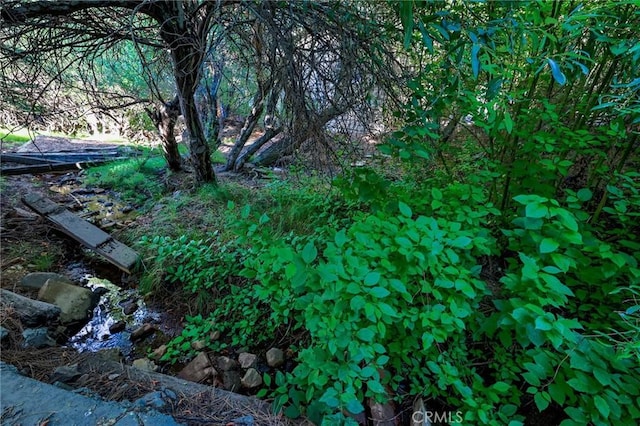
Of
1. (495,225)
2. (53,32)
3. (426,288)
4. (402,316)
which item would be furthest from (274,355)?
(53,32)

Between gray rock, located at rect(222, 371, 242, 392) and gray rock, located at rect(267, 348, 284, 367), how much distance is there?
24cm

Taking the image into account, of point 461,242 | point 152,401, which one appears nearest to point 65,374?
point 152,401

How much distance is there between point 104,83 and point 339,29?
4.09m

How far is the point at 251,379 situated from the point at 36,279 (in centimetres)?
241

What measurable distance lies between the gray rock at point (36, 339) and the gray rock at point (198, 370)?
892mm

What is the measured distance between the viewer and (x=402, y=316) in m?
1.35

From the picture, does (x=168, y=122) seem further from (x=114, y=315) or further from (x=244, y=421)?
(x=244, y=421)

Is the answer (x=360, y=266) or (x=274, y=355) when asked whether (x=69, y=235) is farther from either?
→ (x=360, y=266)

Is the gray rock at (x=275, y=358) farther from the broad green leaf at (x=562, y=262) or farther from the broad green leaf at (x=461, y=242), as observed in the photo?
the broad green leaf at (x=562, y=262)

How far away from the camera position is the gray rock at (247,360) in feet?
7.36

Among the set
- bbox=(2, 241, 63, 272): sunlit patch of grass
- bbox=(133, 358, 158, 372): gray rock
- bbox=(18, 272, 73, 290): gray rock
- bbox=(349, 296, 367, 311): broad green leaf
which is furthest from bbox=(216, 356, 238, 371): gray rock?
bbox=(2, 241, 63, 272): sunlit patch of grass

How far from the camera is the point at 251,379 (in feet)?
6.88

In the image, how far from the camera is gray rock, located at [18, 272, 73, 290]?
2.86 m

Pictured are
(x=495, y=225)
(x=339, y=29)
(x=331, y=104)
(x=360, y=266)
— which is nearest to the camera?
(x=360, y=266)
